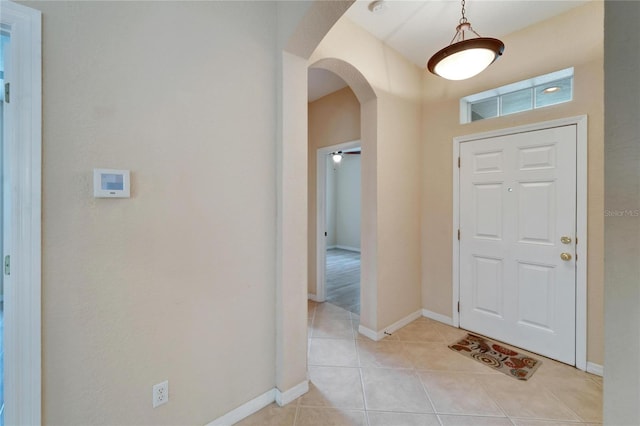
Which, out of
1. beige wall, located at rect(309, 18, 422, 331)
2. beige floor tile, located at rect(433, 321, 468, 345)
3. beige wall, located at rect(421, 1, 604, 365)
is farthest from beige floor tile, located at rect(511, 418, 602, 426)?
beige wall, located at rect(309, 18, 422, 331)

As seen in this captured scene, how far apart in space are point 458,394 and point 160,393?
6.39ft

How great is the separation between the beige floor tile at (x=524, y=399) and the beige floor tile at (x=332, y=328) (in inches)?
48.9

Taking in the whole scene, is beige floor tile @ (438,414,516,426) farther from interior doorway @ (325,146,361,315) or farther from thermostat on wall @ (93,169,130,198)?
interior doorway @ (325,146,361,315)

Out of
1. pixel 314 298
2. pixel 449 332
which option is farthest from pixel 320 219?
pixel 449 332

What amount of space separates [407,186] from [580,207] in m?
1.44

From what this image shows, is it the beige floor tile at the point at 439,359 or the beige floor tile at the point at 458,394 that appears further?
the beige floor tile at the point at 439,359

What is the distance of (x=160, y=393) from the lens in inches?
54.1

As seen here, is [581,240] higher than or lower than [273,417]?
higher

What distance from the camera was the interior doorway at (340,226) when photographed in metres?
3.77

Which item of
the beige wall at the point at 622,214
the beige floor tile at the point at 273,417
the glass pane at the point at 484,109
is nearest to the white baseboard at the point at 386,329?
the beige floor tile at the point at 273,417

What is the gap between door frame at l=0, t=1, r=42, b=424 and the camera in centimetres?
102

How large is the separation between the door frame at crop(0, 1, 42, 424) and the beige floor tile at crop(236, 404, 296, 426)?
3.41ft

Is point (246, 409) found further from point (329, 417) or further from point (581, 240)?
point (581, 240)

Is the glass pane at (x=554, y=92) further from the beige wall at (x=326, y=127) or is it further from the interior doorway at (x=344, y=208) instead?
the interior doorway at (x=344, y=208)
